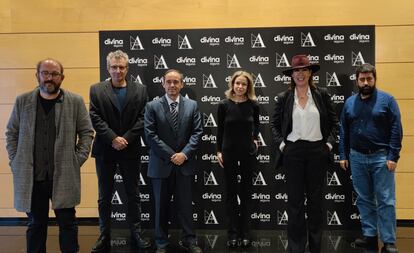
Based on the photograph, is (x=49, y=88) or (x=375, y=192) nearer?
(x=49, y=88)

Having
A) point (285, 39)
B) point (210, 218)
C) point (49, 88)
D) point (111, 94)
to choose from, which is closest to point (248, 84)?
point (285, 39)

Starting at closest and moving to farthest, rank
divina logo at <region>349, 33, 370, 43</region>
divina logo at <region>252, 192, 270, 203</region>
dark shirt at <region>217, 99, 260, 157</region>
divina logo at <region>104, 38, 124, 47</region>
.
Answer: dark shirt at <region>217, 99, 260, 157</region> → divina logo at <region>349, 33, 370, 43</region> → divina logo at <region>252, 192, 270, 203</region> → divina logo at <region>104, 38, 124, 47</region>

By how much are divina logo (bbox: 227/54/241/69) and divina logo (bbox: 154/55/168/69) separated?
0.78 meters

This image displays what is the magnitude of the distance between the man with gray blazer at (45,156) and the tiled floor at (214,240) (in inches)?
32.1

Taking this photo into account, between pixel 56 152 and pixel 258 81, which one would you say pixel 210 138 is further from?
pixel 56 152

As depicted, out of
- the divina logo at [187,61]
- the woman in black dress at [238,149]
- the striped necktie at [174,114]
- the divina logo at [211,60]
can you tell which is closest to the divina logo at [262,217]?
the woman in black dress at [238,149]

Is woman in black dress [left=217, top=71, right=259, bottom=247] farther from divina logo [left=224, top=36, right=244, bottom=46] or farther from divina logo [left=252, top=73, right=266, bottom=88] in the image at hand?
divina logo [left=224, top=36, right=244, bottom=46]

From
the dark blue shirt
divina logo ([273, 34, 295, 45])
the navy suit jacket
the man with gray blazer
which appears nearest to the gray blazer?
the man with gray blazer

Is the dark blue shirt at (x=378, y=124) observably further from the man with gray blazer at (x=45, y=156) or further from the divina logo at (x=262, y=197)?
the man with gray blazer at (x=45, y=156)

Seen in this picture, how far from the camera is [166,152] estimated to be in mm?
3701

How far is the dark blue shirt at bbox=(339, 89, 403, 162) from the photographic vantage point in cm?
376

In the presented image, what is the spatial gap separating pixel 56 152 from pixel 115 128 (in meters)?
0.79

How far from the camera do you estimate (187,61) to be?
4691mm

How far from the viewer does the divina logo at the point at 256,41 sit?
462 centimetres
